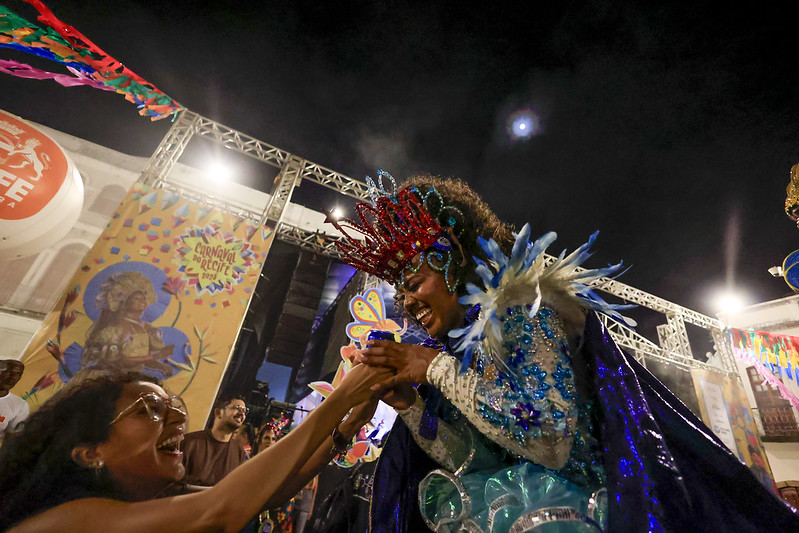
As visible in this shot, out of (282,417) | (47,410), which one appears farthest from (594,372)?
(282,417)

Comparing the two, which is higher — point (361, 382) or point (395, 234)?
point (395, 234)

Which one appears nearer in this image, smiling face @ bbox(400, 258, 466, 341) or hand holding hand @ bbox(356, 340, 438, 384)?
hand holding hand @ bbox(356, 340, 438, 384)

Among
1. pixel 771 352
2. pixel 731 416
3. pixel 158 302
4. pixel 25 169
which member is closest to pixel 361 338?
pixel 158 302

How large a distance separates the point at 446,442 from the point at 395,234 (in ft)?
3.44

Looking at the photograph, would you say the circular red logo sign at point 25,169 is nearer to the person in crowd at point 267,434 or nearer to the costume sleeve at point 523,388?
the person in crowd at point 267,434

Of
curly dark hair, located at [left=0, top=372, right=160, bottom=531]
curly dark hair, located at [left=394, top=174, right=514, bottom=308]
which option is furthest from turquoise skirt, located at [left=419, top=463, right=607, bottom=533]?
curly dark hair, located at [left=0, top=372, right=160, bottom=531]

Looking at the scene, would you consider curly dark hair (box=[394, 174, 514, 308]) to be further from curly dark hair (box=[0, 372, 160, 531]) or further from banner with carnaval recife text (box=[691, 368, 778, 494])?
banner with carnaval recife text (box=[691, 368, 778, 494])

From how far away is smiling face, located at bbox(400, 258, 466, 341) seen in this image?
1.88 m

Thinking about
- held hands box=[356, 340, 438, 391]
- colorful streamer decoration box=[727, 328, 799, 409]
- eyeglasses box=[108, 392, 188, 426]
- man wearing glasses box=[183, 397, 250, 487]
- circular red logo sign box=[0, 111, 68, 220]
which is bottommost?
man wearing glasses box=[183, 397, 250, 487]

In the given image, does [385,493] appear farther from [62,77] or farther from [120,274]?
[62,77]

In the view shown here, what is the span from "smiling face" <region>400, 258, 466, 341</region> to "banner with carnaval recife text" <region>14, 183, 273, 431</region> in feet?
13.7

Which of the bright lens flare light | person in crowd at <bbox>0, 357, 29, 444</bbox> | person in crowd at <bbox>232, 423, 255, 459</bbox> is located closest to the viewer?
person in crowd at <bbox>0, 357, 29, 444</bbox>

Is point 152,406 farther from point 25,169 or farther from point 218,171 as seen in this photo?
point 218,171

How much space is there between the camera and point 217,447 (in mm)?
4590
